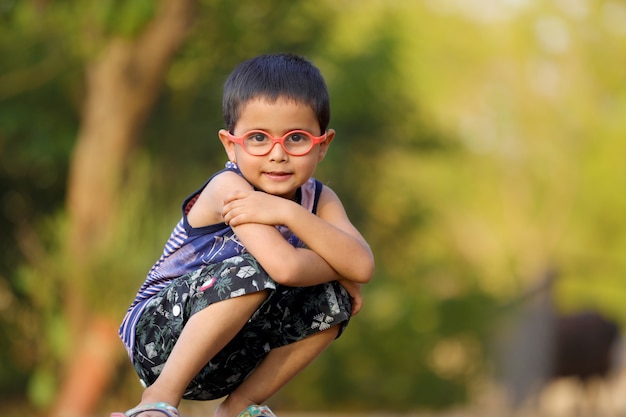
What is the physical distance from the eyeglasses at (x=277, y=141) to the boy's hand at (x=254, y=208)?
114 mm

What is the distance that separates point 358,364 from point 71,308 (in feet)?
12.5

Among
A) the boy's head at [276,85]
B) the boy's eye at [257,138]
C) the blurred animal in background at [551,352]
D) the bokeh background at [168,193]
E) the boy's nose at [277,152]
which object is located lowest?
the blurred animal in background at [551,352]

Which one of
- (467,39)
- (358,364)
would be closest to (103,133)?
(358,364)

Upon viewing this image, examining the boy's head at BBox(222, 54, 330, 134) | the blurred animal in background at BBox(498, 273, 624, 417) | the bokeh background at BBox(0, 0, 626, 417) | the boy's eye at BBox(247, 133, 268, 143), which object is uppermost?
the boy's head at BBox(222, 54, 330, 134)

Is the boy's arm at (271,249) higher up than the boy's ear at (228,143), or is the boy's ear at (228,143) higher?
the boy's ear at (228,143)

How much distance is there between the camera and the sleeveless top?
2785mm

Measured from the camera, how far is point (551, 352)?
13.7 metres

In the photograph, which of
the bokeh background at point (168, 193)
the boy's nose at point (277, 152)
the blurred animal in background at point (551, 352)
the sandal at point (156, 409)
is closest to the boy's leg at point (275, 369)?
the sandal at point (156, 409)

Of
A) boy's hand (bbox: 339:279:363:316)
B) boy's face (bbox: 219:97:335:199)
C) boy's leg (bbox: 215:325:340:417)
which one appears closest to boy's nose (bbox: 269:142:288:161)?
boy's face (bbox: 219:97:335:199)

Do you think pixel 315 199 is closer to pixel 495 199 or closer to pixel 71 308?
pixel 71 308

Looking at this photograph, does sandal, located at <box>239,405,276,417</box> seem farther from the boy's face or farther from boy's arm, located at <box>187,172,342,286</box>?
the boy's face

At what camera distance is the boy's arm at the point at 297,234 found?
2590mm

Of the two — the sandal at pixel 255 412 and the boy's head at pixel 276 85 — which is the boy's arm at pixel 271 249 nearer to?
the boy's head at pixel 276 85

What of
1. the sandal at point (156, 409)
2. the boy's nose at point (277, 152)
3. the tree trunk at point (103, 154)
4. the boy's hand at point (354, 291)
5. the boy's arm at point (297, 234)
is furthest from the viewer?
the tree trunk at point (103, 154)
